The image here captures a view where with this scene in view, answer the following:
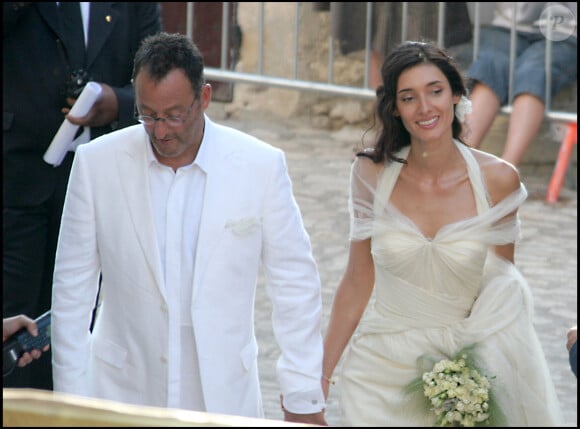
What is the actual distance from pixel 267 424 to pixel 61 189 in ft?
10.3

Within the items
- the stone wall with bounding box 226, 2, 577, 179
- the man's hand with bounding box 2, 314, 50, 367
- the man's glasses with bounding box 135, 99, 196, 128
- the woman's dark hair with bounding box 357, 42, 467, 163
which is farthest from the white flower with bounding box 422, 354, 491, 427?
the stone wall with bounding box 226, 2, 577, 179

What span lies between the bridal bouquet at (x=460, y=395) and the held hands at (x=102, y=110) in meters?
1.54

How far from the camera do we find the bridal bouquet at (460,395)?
15.0 ft

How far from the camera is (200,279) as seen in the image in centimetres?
424

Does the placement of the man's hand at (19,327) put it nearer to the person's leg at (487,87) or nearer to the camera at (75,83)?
the camera at (75,83)

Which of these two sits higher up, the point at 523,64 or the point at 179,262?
the point at 523,64

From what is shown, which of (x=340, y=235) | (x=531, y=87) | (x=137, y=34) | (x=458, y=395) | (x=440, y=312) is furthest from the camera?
(x=531, y=87)

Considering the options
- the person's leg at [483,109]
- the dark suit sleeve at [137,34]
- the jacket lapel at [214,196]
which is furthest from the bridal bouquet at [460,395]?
the person's leg at [483,109]

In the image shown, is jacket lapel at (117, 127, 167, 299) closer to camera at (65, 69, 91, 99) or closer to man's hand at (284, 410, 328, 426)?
man's hand at (284, 410, 328, 426)

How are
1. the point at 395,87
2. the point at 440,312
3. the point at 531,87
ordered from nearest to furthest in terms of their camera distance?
the point at 440,312 → the point at 395,87 → the point at 531,87

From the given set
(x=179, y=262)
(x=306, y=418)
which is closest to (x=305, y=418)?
(x=306, y=418)

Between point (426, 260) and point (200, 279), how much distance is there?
99 cm

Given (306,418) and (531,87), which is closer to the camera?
(306,418)

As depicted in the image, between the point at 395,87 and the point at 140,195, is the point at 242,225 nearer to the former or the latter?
the point at 140,195
